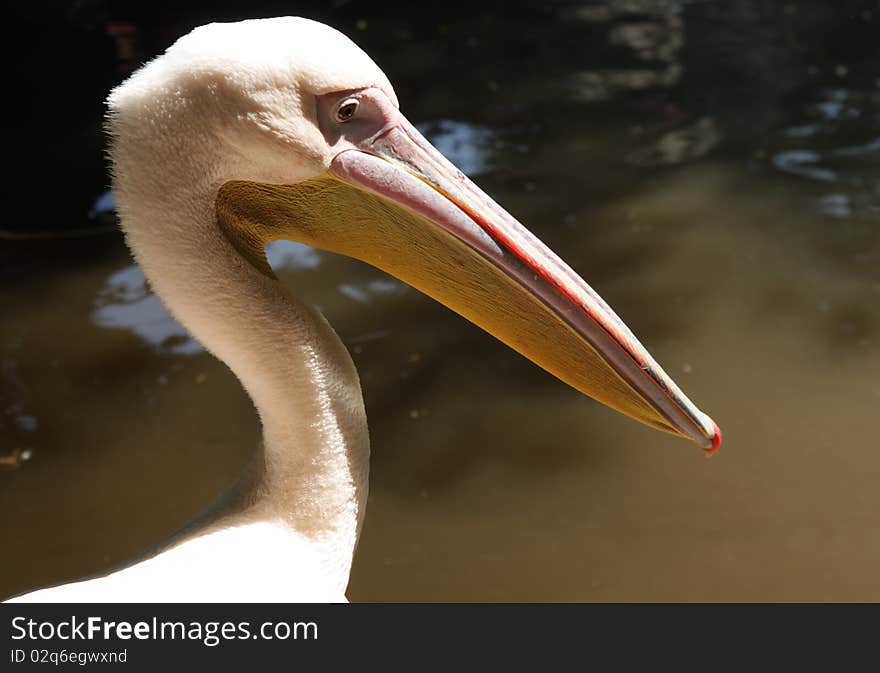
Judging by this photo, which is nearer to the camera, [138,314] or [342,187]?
[342,187]

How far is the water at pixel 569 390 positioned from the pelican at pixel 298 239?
2.87 feet

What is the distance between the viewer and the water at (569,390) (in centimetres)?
234

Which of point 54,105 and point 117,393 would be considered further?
point 54,105

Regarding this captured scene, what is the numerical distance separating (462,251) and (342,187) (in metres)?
0.19

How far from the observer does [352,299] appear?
3.24 m

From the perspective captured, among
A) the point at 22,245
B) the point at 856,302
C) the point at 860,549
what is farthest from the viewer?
the point at 22,245

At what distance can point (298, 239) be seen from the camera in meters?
1.47

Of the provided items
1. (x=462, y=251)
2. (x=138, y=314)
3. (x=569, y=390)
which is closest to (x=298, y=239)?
(x=462, y=251)

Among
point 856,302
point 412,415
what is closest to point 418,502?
point 412,415

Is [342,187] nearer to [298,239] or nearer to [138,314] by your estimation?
[298,239]

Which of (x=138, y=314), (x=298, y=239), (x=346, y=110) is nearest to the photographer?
(x=346, y=110)
